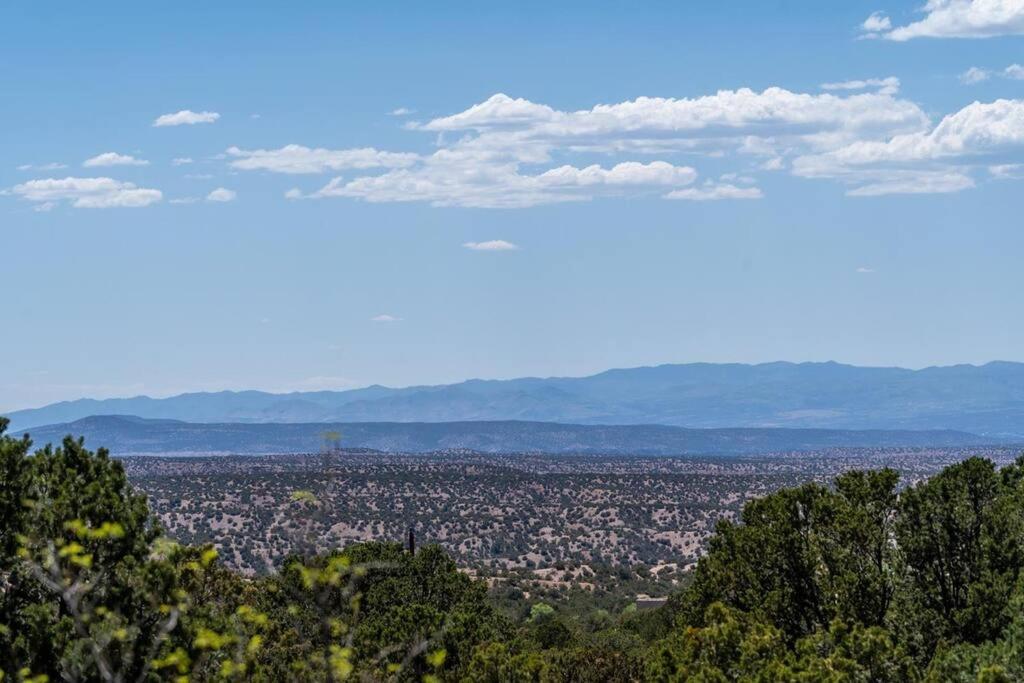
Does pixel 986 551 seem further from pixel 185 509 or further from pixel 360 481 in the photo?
pixel 360 481

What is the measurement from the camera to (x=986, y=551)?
1035 inches

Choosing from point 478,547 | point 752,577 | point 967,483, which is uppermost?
point 967,483

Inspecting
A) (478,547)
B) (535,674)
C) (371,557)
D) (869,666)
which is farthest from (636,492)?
(869,666)

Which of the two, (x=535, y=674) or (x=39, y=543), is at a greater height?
(x=39, y=543)

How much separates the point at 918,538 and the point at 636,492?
112m

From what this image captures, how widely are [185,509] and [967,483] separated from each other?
90395 mm

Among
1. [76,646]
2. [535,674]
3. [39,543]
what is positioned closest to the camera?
[76,646]

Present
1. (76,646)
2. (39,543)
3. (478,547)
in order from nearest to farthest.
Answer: (76,646) < (39,543) < (478,547)

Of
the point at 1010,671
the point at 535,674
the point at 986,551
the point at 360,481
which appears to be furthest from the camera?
the point at 360,481

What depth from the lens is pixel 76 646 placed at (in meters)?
15.7

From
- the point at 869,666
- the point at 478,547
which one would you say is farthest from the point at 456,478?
the point at 869,666

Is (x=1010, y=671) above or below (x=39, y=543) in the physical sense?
below

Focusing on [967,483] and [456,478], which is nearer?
[967,483]

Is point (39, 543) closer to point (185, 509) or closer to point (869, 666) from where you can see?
point (869, 666)
